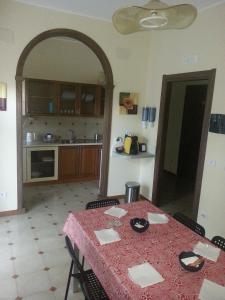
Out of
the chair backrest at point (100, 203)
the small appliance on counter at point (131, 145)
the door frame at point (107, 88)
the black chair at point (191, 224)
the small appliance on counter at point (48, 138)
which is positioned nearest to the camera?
the black chair at point (191, 224)

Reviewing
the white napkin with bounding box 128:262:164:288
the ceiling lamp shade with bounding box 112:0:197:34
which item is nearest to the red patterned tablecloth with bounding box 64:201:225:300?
the white napkin with bounding box 128:262:164:288

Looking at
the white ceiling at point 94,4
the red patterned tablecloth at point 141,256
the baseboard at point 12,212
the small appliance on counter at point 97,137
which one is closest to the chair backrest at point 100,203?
the red patterned tablecloth at point 141,256

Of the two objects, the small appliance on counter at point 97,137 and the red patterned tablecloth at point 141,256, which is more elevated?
the small appliance on counter at point 97,137

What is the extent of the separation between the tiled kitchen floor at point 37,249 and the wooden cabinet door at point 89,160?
81cm

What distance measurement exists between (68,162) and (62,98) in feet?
4.24

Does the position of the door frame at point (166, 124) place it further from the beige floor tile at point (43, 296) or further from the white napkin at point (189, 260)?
the beige floor tile at point (43, 296)

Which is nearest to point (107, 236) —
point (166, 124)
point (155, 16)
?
point (155, 16)

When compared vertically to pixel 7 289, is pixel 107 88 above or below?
above

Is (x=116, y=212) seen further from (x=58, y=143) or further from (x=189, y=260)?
(x=58, y=143)

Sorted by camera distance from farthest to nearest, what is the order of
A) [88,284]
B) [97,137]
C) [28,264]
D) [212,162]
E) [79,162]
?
[97,137] → [79,162] → [212,162] → [28,264] → [88,284]

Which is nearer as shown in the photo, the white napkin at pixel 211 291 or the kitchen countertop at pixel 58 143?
the white napkin at pixel 211 291

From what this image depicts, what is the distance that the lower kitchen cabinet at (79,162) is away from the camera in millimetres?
5176

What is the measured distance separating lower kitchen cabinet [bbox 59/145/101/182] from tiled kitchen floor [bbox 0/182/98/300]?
647 mm

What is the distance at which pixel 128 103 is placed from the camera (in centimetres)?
425
